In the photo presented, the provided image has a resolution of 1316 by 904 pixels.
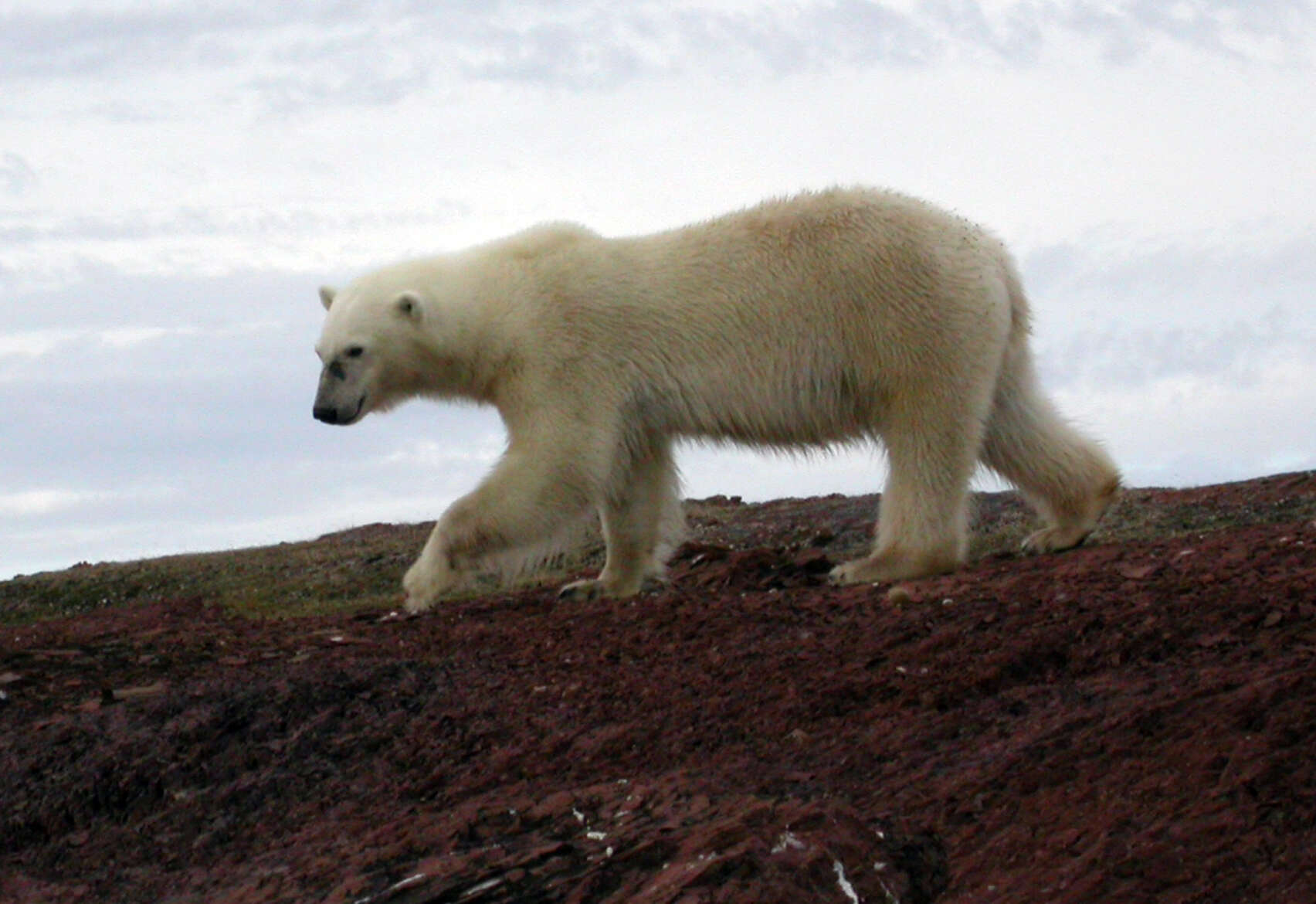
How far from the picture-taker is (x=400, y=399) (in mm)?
8797

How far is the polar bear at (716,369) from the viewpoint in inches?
314

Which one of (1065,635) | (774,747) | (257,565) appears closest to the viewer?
(774,747)

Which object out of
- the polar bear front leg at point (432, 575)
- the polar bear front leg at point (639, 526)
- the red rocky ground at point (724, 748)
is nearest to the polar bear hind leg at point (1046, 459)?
the red rocky ground at point (724, 748)

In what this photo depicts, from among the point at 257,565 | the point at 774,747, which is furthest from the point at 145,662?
the point at 257,565

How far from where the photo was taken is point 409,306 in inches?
329

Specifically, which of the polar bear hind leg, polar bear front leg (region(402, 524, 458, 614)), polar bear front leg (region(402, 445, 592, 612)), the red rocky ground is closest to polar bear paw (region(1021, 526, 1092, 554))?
the polar bear hind leg

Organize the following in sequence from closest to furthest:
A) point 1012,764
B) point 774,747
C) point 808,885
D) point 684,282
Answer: point 808,885 < point 1012,764 < point 774,747 < point 684,282

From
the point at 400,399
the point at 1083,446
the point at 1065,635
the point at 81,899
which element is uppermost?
the point at 400,399

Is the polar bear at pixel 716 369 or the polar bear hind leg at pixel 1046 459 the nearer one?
the polar bear at pixel 716 369

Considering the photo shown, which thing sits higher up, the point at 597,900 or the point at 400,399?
the point at 400,399

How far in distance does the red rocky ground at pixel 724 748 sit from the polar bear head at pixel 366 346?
1132 millimetres

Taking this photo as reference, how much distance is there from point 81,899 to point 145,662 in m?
2.39

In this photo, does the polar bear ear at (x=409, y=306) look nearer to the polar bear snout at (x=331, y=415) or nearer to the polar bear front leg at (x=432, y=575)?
the polar bear snout at (x=331, y=415)

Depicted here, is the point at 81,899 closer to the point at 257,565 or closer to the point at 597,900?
the point at 597,900
